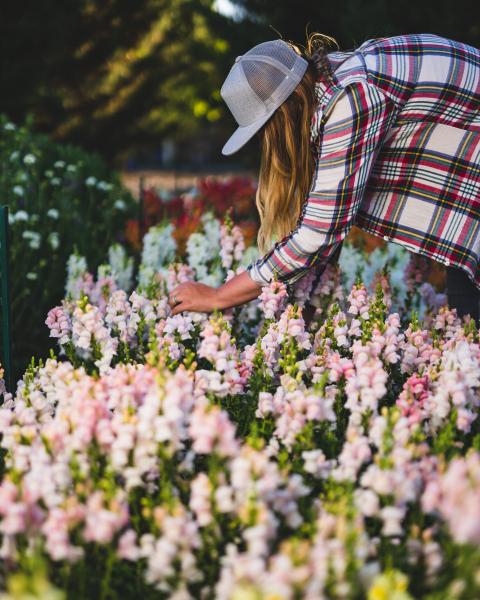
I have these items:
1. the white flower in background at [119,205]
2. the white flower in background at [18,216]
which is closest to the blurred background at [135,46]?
the white flower in background at [119,205]

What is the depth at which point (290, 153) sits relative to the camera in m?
2.55

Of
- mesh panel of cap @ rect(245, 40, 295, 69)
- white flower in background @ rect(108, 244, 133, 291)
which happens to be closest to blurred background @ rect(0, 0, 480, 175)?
white flower in background @ rect(108, 244, 133, 291)

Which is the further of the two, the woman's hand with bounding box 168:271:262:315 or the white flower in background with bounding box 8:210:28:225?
the white flower in background with bounding box 8:210:28:225

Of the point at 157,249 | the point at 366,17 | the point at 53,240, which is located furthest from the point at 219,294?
the point at 366,17

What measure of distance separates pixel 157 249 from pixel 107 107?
9.75 meters

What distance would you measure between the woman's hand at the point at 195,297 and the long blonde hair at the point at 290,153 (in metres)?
0.38

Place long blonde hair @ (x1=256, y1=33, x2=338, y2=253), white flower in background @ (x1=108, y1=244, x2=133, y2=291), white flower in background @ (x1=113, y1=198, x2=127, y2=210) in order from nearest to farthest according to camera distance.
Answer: long blonde hair @ (x1=256, y1=33, x2=338, y2=253), white flower in background @ (x1=108, y1=244, x2=133, y2=291), white flower in background @ (x1=113, y1=198, x2=127, y2=210)

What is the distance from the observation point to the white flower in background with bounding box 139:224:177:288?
4223 millimetres

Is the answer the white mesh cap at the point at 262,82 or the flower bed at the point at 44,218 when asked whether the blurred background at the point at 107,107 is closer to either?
the flower bed at the point at 44,218

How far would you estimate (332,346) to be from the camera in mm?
2660

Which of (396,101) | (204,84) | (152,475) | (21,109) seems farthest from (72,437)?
(204,84)

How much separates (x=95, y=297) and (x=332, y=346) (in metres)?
1.25

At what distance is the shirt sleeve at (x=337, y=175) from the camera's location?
7.60 ft

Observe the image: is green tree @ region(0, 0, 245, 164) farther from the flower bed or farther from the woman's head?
the woman's head
